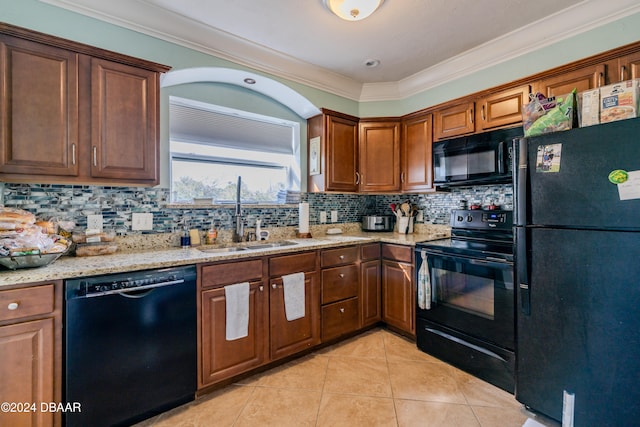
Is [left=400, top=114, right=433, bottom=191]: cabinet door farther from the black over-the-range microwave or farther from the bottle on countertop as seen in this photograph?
the bottle on countertop

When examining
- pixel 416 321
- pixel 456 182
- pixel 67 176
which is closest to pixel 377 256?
pixel 416 321

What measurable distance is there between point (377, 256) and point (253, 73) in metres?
2.04

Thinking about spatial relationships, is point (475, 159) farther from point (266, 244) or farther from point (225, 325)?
point (225, 325)

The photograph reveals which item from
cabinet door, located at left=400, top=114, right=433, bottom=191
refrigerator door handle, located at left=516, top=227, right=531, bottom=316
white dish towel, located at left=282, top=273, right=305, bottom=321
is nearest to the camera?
refrigerator door handle, located at left=516, top=227, right=531, bottom=316

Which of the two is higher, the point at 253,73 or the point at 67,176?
the point at 253,73

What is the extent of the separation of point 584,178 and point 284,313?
2.02 metres

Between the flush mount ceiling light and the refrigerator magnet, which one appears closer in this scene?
the refrigerator magnet

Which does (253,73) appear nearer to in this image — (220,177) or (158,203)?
(220,177)

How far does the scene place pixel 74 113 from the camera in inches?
65.5

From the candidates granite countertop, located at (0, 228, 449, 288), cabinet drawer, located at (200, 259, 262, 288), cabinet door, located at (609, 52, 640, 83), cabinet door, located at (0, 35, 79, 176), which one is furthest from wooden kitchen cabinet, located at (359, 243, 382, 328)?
cabinet door, located at (0, 35, 79, 176)

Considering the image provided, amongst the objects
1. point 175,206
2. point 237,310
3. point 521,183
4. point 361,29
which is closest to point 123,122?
point 175,206

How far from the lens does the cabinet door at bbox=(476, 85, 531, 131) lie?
223 centimetres

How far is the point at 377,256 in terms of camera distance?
2.79 meters

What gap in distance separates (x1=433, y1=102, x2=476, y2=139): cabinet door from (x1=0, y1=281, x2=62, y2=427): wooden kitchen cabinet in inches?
121
